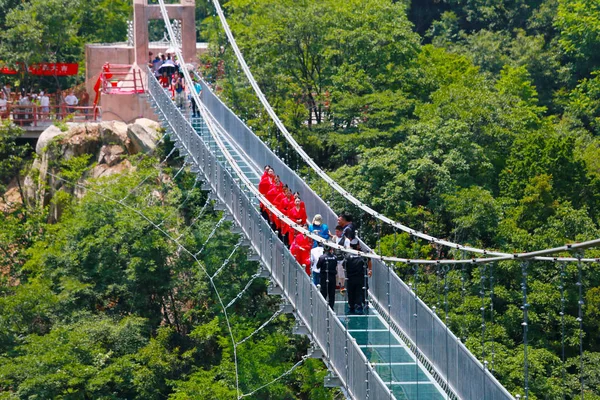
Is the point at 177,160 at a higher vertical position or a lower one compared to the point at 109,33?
lower

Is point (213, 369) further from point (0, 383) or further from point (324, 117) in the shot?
point (324, 117)

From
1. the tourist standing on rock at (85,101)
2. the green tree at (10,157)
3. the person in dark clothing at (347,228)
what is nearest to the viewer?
the person in dark clothing at (347,228)

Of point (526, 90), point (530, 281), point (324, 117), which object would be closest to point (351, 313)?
point (530, 281)

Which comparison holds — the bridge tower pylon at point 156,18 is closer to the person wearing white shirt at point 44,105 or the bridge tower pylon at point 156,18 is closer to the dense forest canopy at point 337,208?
the dense forest canopy at point 337,208

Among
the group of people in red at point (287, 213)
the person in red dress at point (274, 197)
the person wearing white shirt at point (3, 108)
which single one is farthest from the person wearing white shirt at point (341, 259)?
the person wearing white shirt at point (3, 108)

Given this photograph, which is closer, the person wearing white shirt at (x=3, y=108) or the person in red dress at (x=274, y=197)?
the person in red dress at (x=274, y=197)
